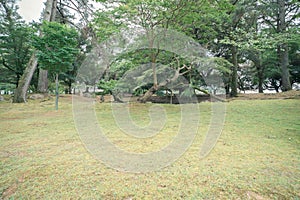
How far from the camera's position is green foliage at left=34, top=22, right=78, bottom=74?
4.82 metres

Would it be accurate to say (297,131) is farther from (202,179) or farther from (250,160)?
(202,179)

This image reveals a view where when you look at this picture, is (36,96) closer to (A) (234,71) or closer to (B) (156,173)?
(B) (156,173)

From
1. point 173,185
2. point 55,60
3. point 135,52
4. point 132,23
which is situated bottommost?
point 173,185

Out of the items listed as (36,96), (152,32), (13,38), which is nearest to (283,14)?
(152,32)

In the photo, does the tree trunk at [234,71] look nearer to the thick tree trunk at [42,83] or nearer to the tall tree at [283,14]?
the tall tree at [283,14]

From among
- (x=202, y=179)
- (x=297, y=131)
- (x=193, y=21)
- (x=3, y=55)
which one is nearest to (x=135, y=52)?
(x=193, y=21)

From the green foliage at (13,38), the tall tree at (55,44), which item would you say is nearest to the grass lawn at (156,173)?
the tall tree at (55,44)

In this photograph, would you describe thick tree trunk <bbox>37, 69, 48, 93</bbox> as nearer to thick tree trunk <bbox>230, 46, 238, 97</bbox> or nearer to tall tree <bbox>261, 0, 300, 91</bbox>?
thick tree trunk <bbox>230, 46, 238, 97</bbox>

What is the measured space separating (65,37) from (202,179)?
17.0ft

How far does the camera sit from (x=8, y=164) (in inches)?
60.2

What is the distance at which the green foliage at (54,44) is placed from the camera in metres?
4.82

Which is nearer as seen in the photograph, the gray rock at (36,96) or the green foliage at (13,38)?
the gray rock at (36,96)

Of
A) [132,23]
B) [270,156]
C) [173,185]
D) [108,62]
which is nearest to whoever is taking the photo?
[173,185]

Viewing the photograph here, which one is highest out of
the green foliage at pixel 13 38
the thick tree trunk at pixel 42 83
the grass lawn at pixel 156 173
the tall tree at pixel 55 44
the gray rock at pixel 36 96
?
the green foliage at pixel 13 38
